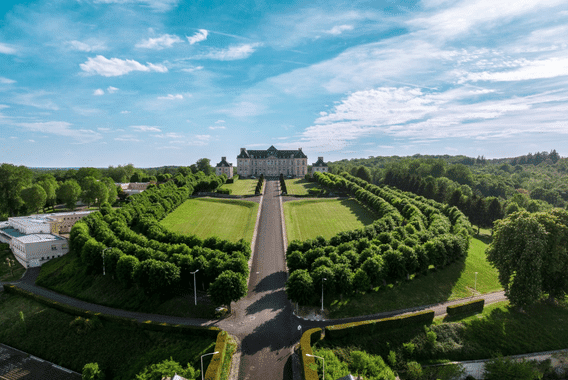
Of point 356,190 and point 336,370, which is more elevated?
point 356,190

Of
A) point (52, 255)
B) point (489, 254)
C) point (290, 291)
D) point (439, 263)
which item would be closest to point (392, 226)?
point (439, 263)

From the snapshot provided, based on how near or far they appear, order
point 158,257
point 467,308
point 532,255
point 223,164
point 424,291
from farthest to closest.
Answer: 1. point 223,164
2. point 158,257
3. point 424,291
4. point 467,308
5. point 532,255

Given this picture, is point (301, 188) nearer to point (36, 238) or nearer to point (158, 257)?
point (158, 257)

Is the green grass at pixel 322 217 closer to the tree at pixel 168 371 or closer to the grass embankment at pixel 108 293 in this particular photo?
the grass embankment at pixel 108 293

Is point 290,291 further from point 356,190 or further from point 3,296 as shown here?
point 356,190

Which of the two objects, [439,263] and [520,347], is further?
[439,263]

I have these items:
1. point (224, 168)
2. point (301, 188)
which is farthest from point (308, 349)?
point (224, 168)
